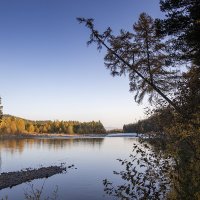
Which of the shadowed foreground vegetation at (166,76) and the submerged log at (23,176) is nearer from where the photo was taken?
the shadowed foreground vegetation at (166,76)

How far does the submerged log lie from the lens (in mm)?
41156

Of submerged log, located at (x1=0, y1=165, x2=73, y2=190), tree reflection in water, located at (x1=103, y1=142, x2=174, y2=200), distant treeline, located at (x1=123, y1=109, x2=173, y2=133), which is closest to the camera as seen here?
tree reflection in water, located at (x1=103, y1=142, x2=174, y2=200)

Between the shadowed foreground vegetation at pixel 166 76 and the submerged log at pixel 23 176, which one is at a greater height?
the shadowed foreground vegetation at pixel 166 76

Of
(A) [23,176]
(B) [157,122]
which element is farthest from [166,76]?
(A) [23,176]

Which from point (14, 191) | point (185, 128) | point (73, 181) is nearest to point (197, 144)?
point (185, 128)

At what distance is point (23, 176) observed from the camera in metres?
45.7

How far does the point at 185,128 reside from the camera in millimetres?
10094

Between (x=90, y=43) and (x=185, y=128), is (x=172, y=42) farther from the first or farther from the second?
(x=185, y=128)

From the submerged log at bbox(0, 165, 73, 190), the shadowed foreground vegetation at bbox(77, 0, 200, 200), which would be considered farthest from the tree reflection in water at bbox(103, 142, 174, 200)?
the submerged log at bbox(0, 165, 73, 190)

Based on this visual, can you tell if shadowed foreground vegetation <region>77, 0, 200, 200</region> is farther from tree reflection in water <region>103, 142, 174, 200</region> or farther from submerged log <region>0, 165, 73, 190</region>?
submerged log <region>0, 165, 73, 190</region>

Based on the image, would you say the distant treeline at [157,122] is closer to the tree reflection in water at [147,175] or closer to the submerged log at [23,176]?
the tree reflection in water at [147,175]

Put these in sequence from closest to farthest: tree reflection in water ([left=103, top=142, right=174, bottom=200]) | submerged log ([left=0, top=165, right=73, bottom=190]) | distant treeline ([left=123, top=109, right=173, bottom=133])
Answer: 1. tree reflection in water ([left=103, top=142, right=174, bottom=200])
2. distant treeline ([left=123, top=109, right=173, bottom=133])
3. submerged log ([left=0, top=165, right=73, bottom=190])

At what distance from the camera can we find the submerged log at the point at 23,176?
41156 mm

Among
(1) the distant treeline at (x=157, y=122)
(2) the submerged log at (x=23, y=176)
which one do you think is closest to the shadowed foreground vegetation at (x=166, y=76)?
(1) the distant treeline at (x=157, y=122)
